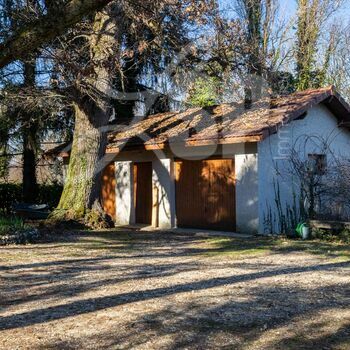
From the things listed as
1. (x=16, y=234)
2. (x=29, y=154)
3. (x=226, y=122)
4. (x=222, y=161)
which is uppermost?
(x=226, y=122)

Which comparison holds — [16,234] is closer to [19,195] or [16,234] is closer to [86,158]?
[86,158]

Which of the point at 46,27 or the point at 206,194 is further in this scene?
the point at 206,194

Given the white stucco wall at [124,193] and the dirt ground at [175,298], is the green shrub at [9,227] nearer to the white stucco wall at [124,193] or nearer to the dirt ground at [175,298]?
the dirt ground at [175,298]

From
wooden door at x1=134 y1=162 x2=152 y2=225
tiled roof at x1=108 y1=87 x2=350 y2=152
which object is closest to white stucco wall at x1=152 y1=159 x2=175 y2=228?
wooden door at x1=134 y1=162 x2=152 y2=225

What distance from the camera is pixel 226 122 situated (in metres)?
16.5

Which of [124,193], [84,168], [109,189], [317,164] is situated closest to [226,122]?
[317,164]

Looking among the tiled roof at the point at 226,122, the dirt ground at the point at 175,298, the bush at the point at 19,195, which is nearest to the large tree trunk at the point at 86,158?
the tiled roof at the point at 226,122

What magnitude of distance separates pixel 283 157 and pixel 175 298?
380 inches

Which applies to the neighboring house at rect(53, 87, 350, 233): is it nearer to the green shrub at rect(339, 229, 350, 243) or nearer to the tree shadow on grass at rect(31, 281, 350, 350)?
the green shrub at rect(339, 229, 350, 243)

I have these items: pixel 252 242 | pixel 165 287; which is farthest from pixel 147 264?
pixel 252 242

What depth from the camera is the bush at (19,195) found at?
23.2 metres

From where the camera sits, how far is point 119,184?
756 inches

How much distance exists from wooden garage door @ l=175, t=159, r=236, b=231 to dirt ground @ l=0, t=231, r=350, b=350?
402 cm

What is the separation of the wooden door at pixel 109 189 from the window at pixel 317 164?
287 inches
